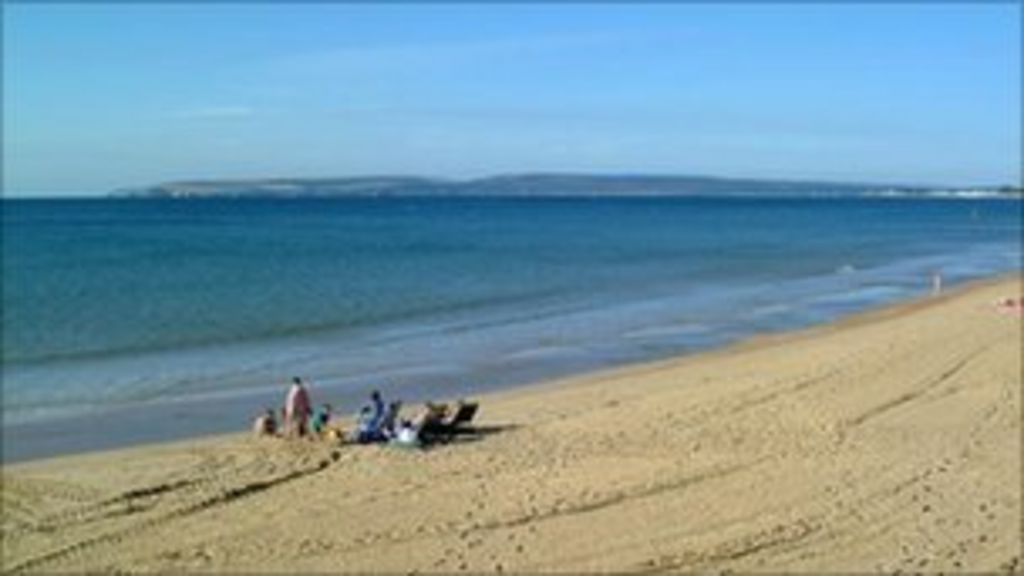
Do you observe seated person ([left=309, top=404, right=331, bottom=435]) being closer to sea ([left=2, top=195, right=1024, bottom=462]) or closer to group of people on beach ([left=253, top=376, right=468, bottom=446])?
group of people on beach ([left=253, top=376, right=468, bottom=446])

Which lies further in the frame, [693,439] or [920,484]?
[693,439]

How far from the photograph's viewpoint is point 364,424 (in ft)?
61.7

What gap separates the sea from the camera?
25.0m

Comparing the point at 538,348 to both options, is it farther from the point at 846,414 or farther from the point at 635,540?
the point at 635,540

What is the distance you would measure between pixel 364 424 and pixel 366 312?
22286 millimetres

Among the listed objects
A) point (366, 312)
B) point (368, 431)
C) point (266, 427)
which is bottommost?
point (366, 312)

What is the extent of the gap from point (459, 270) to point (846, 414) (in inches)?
1599

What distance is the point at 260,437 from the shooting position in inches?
766

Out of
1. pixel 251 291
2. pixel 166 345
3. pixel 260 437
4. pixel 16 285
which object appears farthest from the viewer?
pixel 16 285

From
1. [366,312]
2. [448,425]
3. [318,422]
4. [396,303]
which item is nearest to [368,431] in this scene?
[318,422]

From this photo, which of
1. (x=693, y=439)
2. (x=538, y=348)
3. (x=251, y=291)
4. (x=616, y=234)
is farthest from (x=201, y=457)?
(x=616, y=234)

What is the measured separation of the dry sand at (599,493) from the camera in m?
13.0

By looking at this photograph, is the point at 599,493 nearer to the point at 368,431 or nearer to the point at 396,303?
the point at 368,431

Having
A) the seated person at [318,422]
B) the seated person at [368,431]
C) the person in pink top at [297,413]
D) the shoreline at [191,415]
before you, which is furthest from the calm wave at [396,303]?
the seated person at [368,431]
